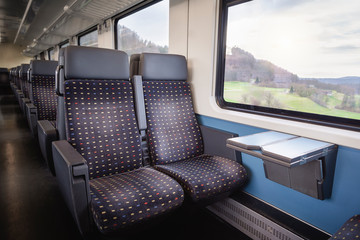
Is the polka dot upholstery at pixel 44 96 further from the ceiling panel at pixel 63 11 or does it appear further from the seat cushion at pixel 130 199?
the seat cushion at pixel 130 199

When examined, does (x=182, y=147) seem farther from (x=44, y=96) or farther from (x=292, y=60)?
(x=44, y=96)

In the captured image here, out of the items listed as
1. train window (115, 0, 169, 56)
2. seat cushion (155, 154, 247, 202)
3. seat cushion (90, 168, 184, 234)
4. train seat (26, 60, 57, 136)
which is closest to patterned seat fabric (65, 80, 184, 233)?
seat cushion (90, 168, 184, 234)

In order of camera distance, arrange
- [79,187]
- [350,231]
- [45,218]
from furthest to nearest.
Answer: [45,218] → [79,187] → [350,231]

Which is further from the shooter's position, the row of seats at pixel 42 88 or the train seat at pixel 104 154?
the row of seats at pixel 42 88

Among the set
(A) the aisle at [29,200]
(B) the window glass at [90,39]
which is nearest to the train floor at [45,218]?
(A) the aisle at [29,200]

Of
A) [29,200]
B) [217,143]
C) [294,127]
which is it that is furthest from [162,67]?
[29,200]

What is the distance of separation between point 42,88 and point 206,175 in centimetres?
319

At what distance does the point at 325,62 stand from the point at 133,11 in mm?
3195

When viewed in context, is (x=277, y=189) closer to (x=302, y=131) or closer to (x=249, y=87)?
(x=302, y=131)

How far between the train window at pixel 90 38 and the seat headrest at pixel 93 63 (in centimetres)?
418

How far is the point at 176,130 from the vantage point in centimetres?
224

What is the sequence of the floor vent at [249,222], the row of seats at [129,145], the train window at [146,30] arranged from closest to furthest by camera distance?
1. the row of seats at [129,145]
2. the floor vent at [249,222]
3. the train window at [146,30]

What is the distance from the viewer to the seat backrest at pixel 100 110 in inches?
70.6

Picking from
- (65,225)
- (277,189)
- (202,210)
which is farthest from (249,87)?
(65,225)
